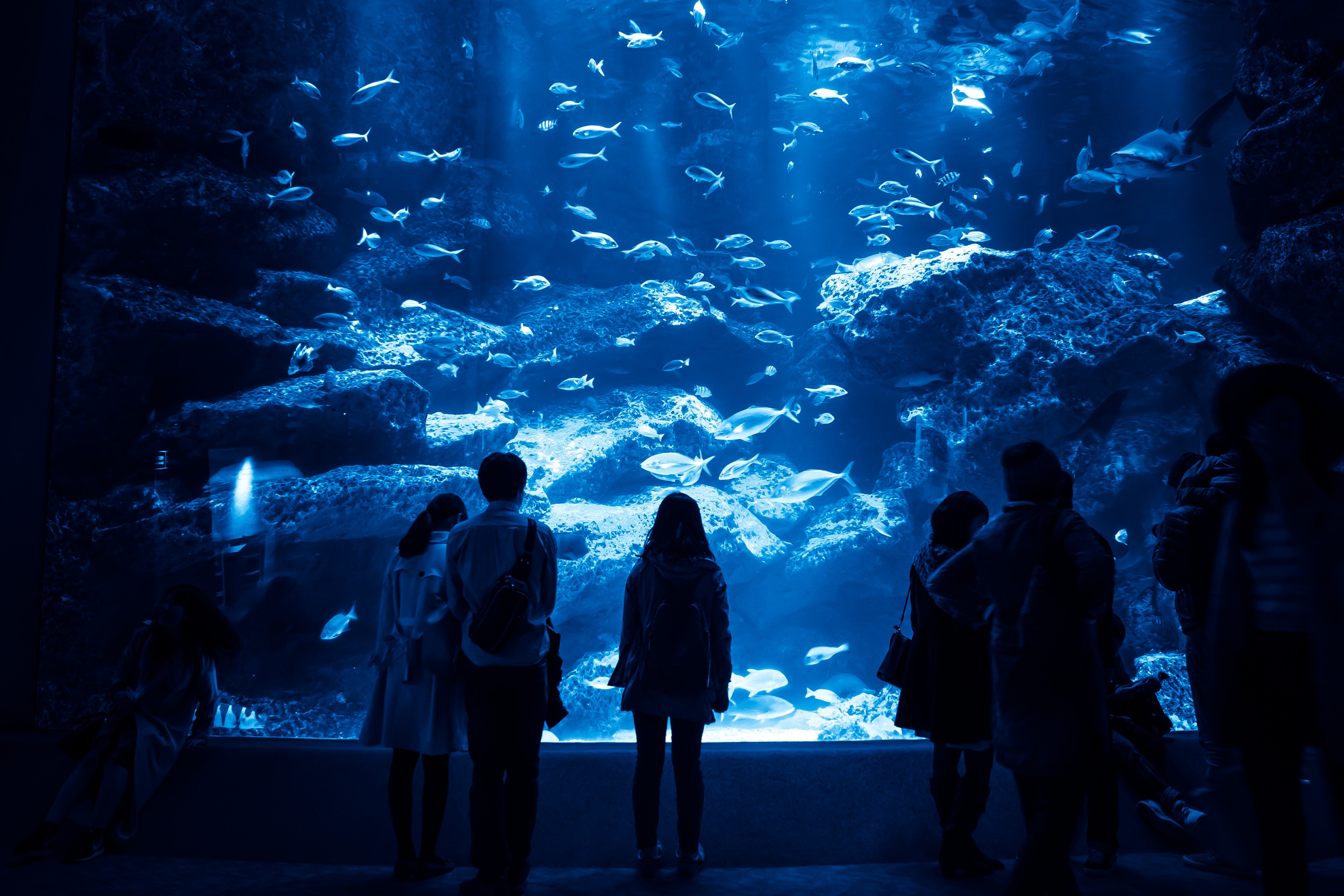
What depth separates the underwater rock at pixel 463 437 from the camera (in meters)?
9.89

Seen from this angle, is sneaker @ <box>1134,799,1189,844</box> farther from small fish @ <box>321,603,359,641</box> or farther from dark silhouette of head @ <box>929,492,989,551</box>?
small fish @ <box>321,603,359,641</box>

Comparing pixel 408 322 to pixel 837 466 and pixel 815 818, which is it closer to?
pixel 837 466

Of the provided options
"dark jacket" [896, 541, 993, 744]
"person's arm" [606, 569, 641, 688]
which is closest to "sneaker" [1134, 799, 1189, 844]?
"dark jacket" [896, 541, 993, 744]

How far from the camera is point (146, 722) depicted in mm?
3223

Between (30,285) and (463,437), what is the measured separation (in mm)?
5989

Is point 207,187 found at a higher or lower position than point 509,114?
lower

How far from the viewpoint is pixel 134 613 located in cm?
702

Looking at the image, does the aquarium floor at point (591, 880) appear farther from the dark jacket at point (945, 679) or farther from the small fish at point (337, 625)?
the small fish at point (337, 625)

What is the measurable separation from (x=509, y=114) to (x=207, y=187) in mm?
8683

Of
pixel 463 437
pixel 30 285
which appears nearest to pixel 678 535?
pixel 30 285

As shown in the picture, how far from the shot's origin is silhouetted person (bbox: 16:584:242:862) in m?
3.04

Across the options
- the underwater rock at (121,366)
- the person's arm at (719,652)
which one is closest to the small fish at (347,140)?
the underwater rock at (121,366)

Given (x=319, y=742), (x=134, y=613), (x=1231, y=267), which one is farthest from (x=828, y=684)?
(x=134, y=613)

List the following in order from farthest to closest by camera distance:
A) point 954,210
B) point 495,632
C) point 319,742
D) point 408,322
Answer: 1. point 954,210
2. point 408,322
3. point 319,742
4. point 495,632
